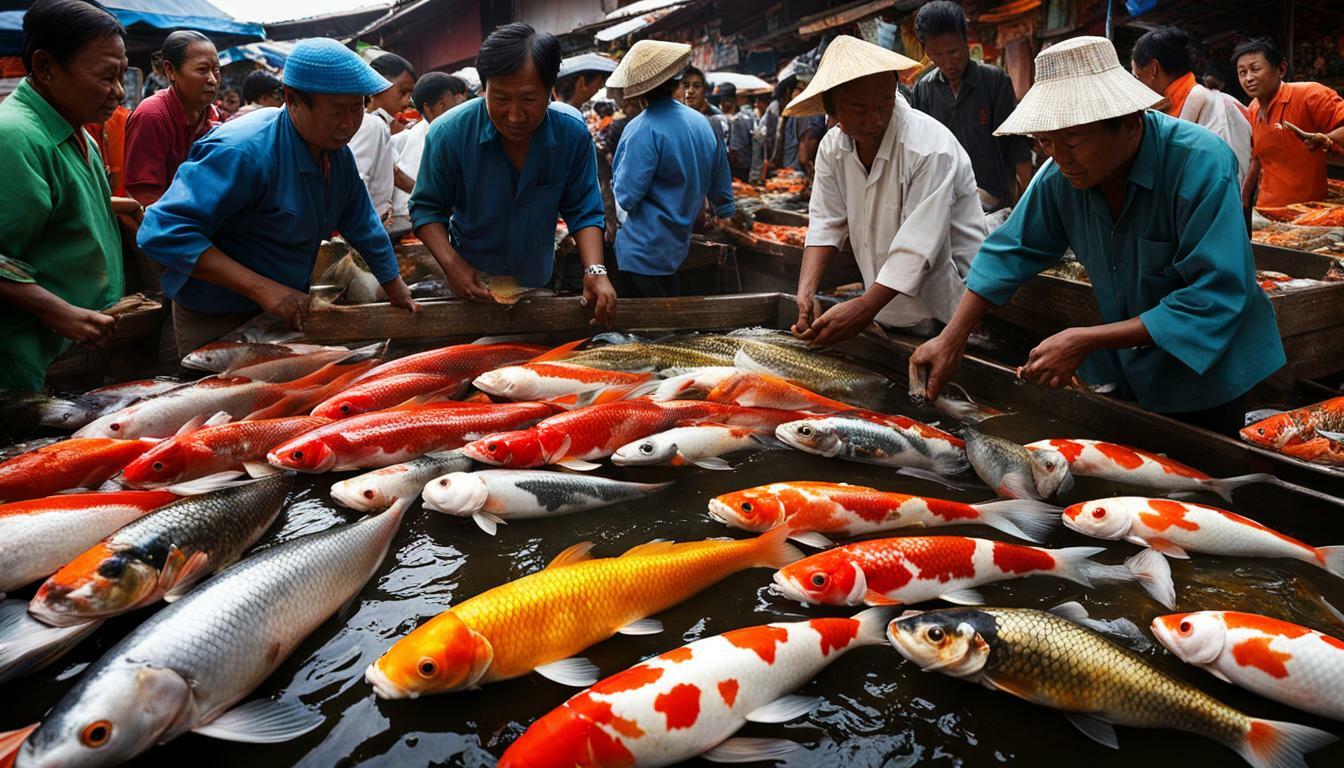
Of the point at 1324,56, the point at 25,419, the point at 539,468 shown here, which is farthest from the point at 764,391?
the point at 1324,56

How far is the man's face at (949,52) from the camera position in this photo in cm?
659

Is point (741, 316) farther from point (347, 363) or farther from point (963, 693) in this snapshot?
point (963, 693)

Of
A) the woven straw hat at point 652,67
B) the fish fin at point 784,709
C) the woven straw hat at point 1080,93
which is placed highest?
the woven straw hat at point 652,67

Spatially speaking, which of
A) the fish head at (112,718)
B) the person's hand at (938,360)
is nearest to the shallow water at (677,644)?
the fish head at (112,718)

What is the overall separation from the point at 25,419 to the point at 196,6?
17.3 meters

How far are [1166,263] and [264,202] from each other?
4.24 metres

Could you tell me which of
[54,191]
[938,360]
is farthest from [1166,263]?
[54,191]

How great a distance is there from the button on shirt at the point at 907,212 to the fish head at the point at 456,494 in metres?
2.54

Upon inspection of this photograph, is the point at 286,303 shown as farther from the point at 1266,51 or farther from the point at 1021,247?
the point at 1266,51

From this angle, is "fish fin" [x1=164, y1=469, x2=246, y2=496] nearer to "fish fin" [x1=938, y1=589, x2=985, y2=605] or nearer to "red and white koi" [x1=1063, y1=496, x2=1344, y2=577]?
"fish fin" [x1=938, y1=589, x2=985, y2=605]

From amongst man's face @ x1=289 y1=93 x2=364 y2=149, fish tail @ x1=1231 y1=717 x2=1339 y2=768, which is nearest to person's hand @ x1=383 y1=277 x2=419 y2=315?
man's face @ x1=289 y1=93 x2=364 y2=149

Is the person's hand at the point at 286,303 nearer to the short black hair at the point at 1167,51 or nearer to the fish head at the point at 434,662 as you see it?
the fish head at the point at 434,662

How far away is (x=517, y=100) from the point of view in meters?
4.32

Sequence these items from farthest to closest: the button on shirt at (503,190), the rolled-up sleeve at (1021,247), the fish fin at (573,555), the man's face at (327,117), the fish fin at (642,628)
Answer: the button on shirt at (503,190)
the man's face at (327,117)
the rolled-up sleeve at (1021,247)
the fish fin at (573,555)
the fish fin at (642,628)
